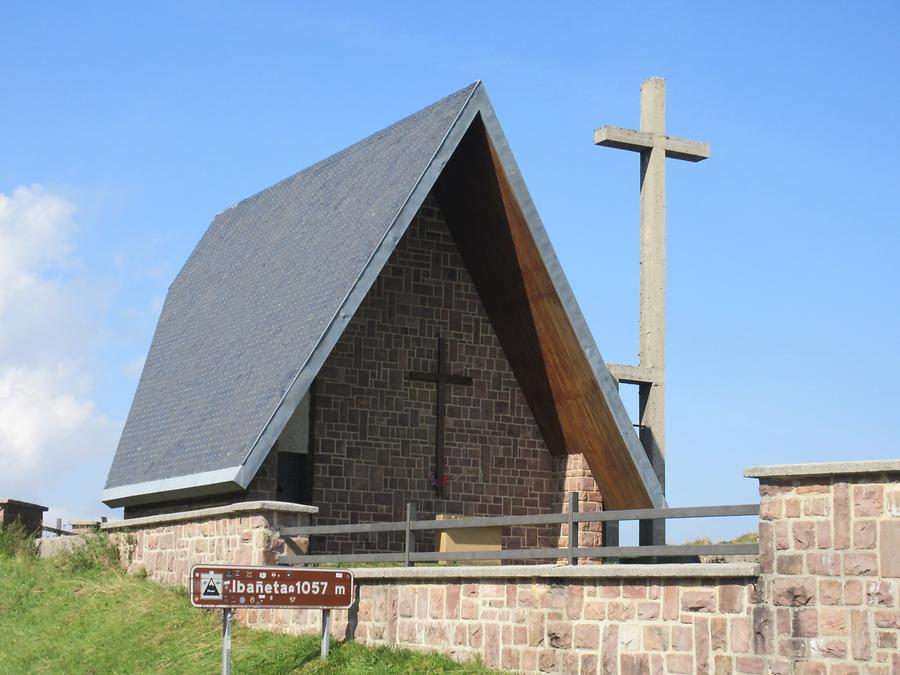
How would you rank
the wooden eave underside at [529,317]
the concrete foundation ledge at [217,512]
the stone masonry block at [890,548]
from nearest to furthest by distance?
1. the stone masonry block at [890,548]
2. the concrete foundation ledge at [217,512]
3. the wooden eave underside at [529,317]

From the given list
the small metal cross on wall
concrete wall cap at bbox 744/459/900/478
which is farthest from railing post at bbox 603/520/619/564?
concrete wall cap at bbox 744/459/900/478

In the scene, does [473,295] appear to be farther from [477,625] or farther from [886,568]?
[886,568]

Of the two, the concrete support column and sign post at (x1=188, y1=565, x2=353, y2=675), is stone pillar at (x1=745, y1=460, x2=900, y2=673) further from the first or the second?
the concrete support column

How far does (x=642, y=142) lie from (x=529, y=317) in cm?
316

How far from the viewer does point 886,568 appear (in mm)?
11867

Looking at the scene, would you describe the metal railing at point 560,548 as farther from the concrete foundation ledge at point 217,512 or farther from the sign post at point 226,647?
the sign post at point 226,647

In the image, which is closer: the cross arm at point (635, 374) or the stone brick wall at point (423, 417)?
the cross arm at point (635, 374)

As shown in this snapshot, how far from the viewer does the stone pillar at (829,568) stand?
38.9 feet

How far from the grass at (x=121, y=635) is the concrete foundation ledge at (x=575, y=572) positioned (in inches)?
33.6

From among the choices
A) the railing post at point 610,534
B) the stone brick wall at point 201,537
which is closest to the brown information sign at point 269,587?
the stone brick wall at point 201,537

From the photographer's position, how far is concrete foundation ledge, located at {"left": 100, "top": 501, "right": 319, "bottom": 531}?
1841 centimetres

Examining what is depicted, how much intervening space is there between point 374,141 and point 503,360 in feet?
13.9

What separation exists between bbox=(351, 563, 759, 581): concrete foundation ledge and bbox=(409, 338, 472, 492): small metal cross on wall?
596 centimetres

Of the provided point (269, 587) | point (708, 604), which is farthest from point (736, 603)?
point (269, 587)
